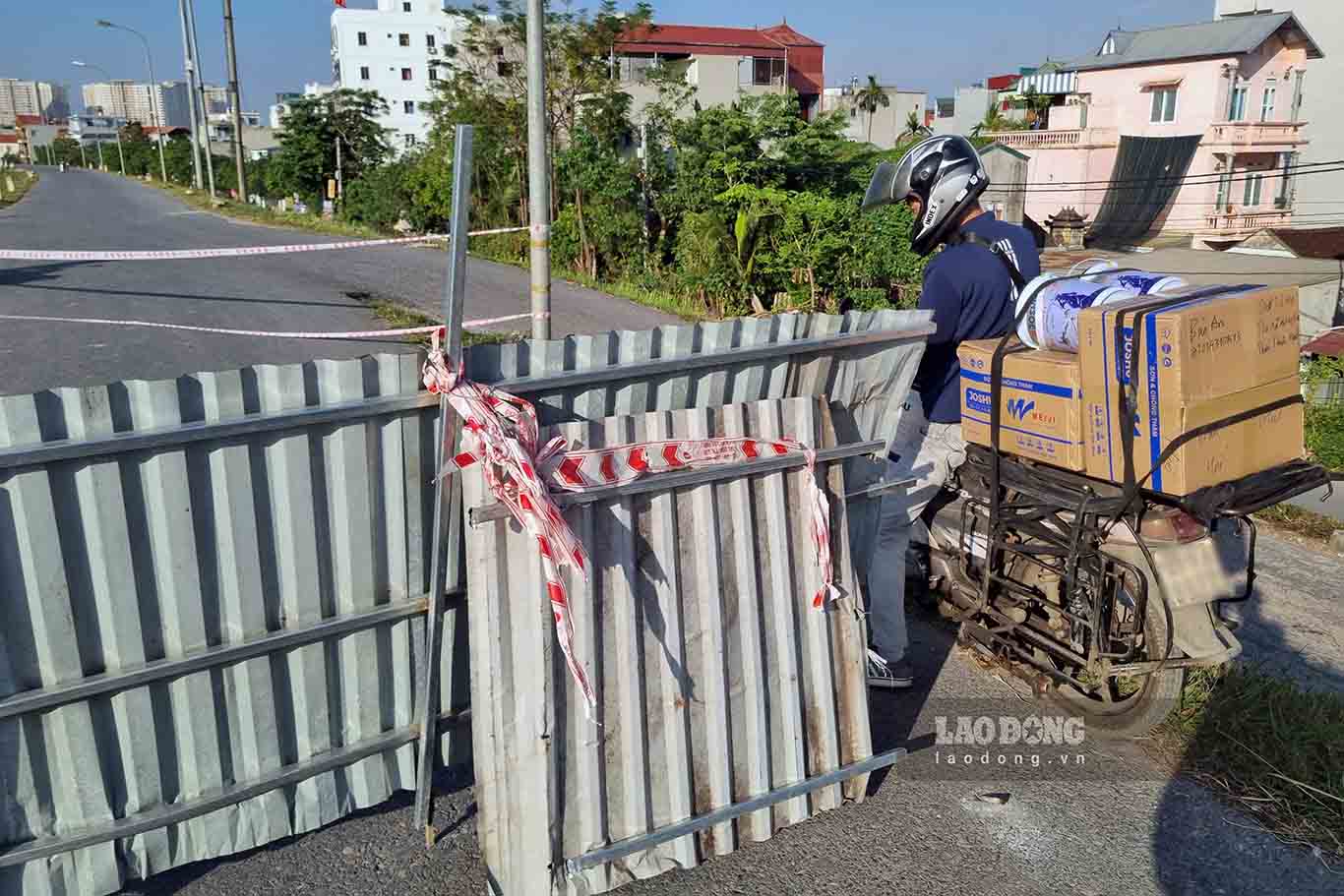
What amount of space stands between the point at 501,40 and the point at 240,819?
69.5ft

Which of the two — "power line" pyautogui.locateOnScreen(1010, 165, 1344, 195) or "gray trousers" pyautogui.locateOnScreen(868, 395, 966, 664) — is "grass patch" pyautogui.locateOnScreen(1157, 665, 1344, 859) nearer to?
"gray trousers" pyautogui.locateOnScreen(868, 395, 966, 664)

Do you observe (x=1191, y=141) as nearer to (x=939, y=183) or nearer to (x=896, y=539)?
(x=939, y=183)

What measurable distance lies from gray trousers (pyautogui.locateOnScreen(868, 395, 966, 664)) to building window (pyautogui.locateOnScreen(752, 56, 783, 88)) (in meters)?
58.1

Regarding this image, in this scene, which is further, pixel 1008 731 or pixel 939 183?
pixel 939 183

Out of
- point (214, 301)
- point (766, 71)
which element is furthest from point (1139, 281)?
point (766, 71)

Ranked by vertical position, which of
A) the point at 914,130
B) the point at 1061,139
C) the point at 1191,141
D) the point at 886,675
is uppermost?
the point at 914,130

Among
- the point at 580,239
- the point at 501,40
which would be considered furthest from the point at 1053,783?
the point at 501,40

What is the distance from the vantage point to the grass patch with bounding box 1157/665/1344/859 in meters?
3.54

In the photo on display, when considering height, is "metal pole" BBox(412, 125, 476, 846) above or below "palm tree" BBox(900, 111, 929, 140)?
below

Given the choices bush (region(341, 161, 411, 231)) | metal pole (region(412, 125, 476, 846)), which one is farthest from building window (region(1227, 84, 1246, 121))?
metal pole (region(412, 125, 476, 846))

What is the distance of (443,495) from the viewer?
314cm

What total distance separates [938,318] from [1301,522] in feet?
14.4

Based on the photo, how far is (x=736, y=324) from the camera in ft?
11.9

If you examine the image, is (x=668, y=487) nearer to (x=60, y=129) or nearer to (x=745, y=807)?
(x=745, y=807)
